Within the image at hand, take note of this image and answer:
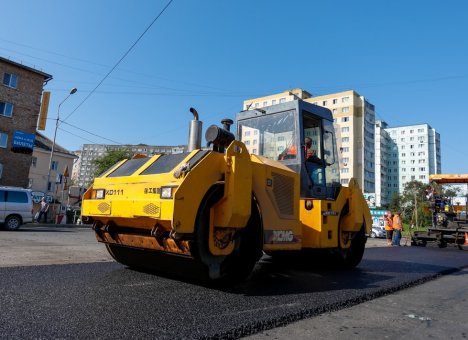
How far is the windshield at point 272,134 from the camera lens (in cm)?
638

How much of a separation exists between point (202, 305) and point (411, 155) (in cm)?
10809

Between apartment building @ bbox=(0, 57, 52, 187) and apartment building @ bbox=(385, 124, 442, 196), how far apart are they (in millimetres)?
91267

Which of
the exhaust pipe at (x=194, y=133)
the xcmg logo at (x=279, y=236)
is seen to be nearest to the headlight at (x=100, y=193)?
the exhaust pipe at (x=194, y=133)

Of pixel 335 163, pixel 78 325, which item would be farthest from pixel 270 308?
pixel 335 163

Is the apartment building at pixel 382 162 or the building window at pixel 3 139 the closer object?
the building window at pixel 3 139

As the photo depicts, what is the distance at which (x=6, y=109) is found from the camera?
29.7 metres

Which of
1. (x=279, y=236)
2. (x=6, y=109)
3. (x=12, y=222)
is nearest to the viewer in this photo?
(x=279, y=236)

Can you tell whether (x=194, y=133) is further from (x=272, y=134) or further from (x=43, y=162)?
(x=43, y=162)

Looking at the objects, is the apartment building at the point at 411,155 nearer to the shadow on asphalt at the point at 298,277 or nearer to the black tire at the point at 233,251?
the shadow on asphalt at the point at 298,277

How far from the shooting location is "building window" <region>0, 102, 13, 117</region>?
2947cm

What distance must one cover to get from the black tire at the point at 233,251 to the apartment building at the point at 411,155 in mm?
104870

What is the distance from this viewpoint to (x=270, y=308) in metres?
3.89

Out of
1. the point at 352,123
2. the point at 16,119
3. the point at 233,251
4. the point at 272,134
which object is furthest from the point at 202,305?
the point at 352,123

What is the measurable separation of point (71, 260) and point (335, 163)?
4.97m
